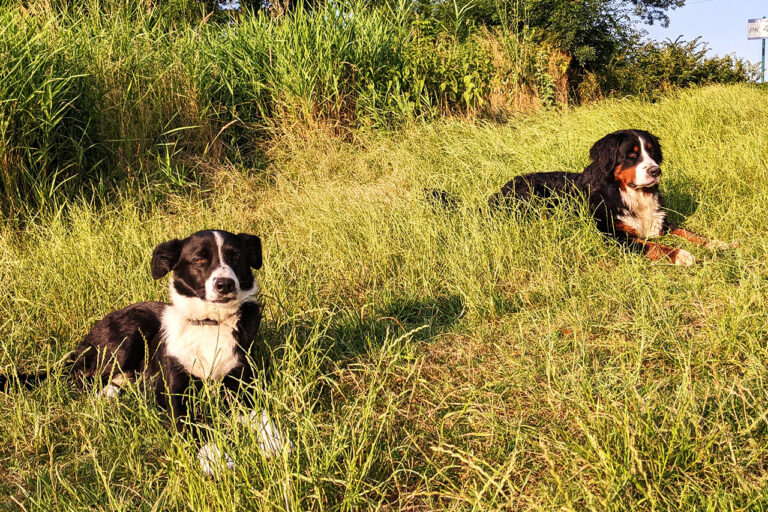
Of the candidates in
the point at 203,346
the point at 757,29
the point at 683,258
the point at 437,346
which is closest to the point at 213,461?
the point at 203,346

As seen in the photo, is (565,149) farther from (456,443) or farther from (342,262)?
(456,443)

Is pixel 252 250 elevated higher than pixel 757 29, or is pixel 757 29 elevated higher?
pixel 757 29

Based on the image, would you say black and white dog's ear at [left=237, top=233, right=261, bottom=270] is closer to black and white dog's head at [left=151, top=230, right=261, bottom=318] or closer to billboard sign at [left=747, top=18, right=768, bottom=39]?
black and white dog's head at [left=151, top=230, right=261, bottom=318]

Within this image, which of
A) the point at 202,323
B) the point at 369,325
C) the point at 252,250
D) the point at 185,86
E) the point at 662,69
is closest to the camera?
the point at 202,323

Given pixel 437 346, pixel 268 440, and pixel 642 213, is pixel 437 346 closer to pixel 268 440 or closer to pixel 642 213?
pixel 268 440

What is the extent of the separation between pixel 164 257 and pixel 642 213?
3429 mm

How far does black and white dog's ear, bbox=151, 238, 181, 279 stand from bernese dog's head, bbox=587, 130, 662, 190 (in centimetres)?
327

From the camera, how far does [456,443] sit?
204 cm

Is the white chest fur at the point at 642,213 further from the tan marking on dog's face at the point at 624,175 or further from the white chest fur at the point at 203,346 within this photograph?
the white chest fur at the point at 203,346

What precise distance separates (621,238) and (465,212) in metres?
1.14

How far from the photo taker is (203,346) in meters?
2.52

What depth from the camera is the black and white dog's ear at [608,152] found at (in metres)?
4.52

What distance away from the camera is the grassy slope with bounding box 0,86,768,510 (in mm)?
1698

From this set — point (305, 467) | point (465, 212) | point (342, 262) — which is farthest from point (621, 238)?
point (305, 467)
